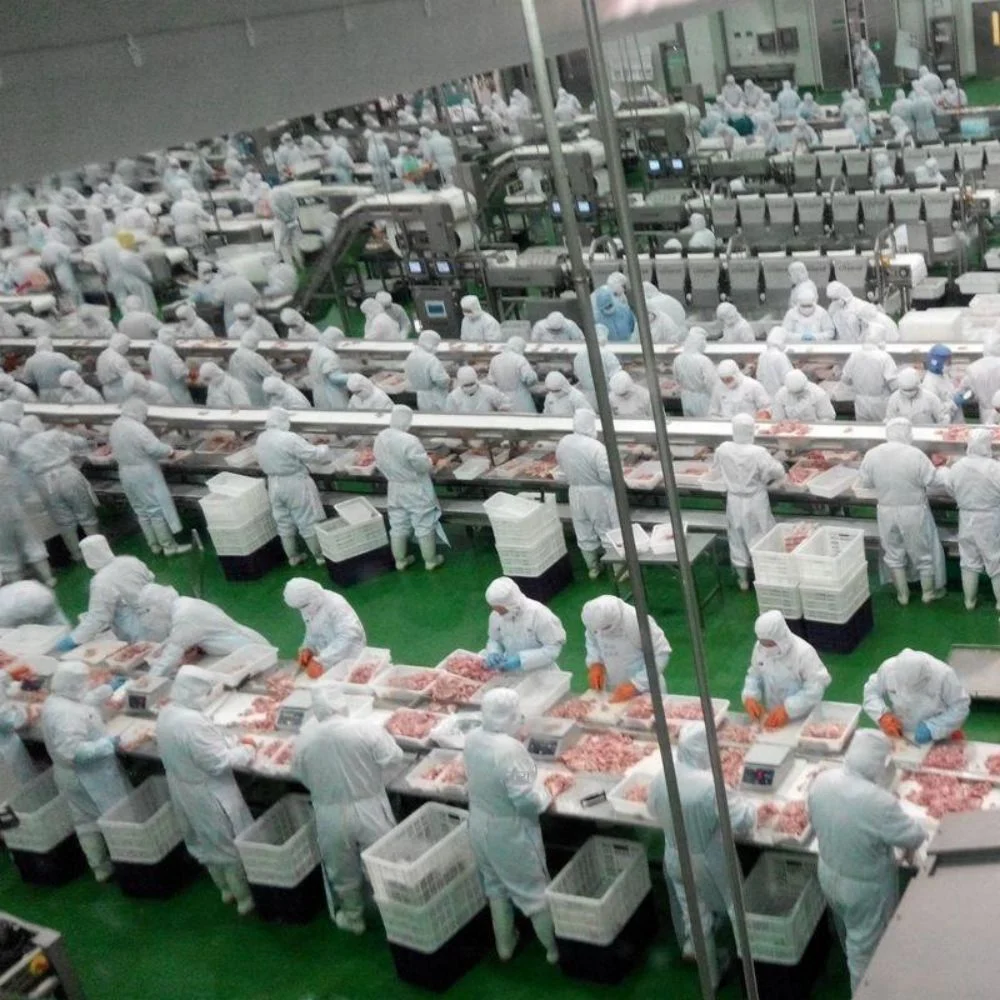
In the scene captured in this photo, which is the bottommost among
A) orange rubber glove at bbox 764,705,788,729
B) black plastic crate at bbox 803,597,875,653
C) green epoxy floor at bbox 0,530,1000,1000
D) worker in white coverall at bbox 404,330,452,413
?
green epoxy floor at bbox 0,530,1000,1000

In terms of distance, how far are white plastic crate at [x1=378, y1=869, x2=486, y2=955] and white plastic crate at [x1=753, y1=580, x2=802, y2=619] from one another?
9.48 feet

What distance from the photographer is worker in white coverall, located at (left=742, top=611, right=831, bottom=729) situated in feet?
21.0

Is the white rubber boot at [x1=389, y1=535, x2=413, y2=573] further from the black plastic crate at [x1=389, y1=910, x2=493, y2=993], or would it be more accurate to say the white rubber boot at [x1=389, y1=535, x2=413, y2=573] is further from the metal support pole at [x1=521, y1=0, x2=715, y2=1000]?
the metal support pole at [x1=521, y1=0, x2=715, y2=1000]

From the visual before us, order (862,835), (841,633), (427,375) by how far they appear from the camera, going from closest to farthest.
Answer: (862,835) → (841,633) → (427,375)

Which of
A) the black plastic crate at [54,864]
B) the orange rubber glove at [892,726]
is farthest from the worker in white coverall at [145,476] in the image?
the orange rubber glove at [892,726]

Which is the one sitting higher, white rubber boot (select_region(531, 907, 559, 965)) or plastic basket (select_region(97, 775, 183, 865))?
plastic basket (select_region(97, 775, 183, 865))

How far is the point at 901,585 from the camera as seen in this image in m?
8.62

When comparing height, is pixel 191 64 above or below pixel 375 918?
above

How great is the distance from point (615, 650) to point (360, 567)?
3.71 m

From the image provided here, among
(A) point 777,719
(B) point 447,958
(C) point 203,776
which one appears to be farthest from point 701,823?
(C) point 203,776

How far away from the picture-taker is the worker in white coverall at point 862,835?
16.9 ft

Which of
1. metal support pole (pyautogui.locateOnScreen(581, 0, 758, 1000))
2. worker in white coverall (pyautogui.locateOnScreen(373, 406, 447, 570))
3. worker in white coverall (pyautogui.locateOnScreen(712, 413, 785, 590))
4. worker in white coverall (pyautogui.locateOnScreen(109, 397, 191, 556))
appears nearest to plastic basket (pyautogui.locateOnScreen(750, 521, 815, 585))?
worker in white coverall (pyautogui.locateOnScreen(712, 413, 785, 590))

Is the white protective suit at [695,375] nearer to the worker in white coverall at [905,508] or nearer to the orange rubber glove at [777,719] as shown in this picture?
the worker in white coverall at [905,508]

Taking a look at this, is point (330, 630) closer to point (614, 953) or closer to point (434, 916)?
point (434, 916)
